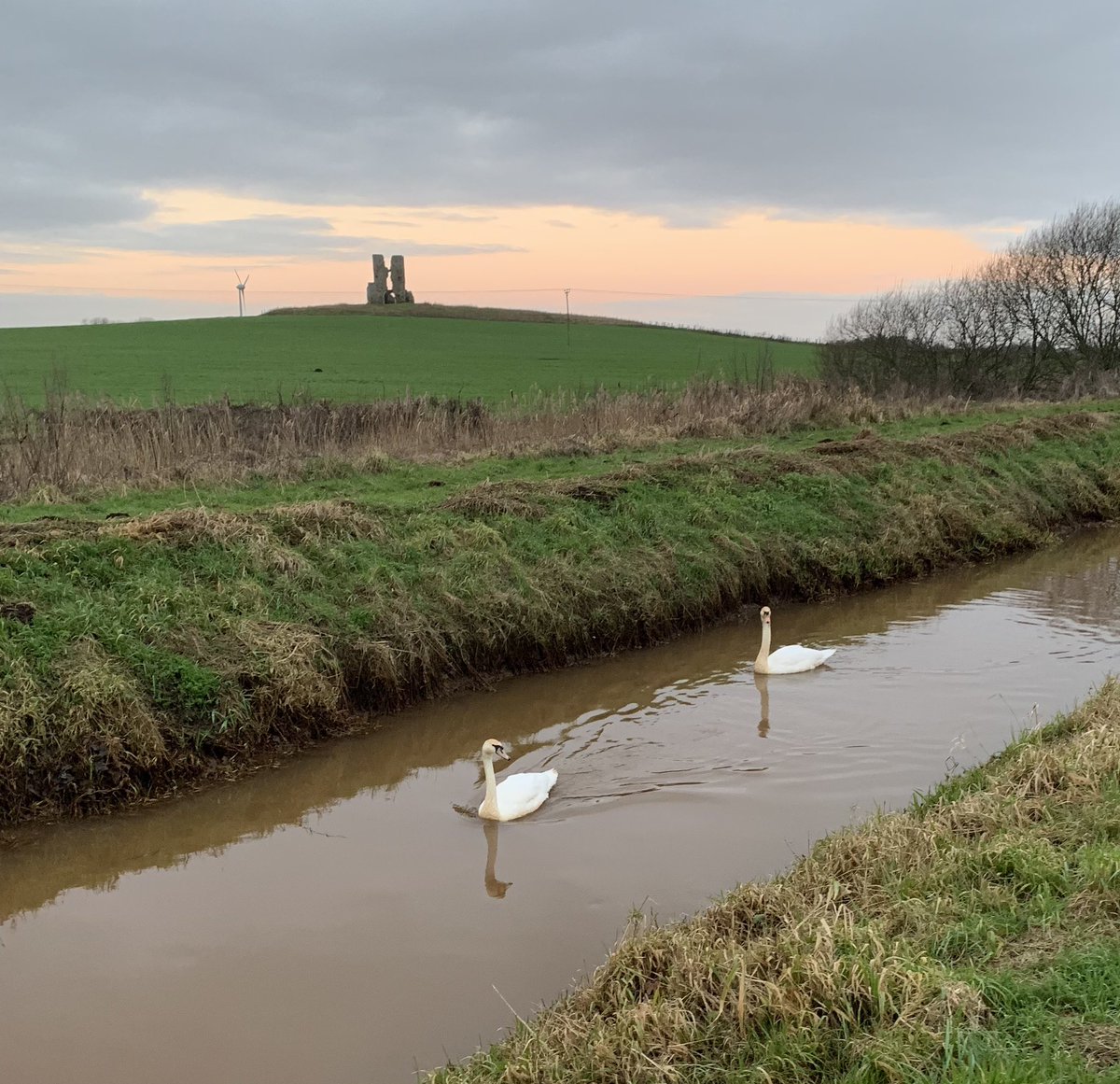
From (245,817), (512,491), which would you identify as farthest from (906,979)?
(512,491)

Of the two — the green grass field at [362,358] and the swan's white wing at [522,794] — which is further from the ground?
the green grass field at [362,358]

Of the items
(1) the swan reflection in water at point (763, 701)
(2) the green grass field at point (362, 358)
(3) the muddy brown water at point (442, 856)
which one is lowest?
(3) the muddy brown water at point (442, 856)

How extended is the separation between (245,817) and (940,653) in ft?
24.5

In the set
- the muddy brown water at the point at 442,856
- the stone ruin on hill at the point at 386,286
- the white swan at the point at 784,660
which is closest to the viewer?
the muddy brown water at the point at 442,856

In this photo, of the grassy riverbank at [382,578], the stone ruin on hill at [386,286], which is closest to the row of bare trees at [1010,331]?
the grassy riverbank at [382,578]

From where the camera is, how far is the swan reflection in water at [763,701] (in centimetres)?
901

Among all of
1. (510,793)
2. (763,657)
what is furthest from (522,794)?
(763,657)

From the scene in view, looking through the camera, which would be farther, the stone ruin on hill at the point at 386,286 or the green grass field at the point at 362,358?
the stone ruin on hill at the point at 386,286

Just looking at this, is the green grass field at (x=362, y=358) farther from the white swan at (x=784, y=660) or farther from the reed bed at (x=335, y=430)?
the white swan at (x=784, y=660)

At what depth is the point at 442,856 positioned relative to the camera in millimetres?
6906

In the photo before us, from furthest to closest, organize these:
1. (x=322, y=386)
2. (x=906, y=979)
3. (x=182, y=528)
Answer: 1. (x=322, y=386)
2. (x=182, y=528)
3. (x=906, y=979)

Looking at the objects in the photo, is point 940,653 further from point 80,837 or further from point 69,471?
point 69,471

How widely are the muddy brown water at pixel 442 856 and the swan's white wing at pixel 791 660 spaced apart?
0.41 feet

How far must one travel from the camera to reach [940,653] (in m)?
11.1
